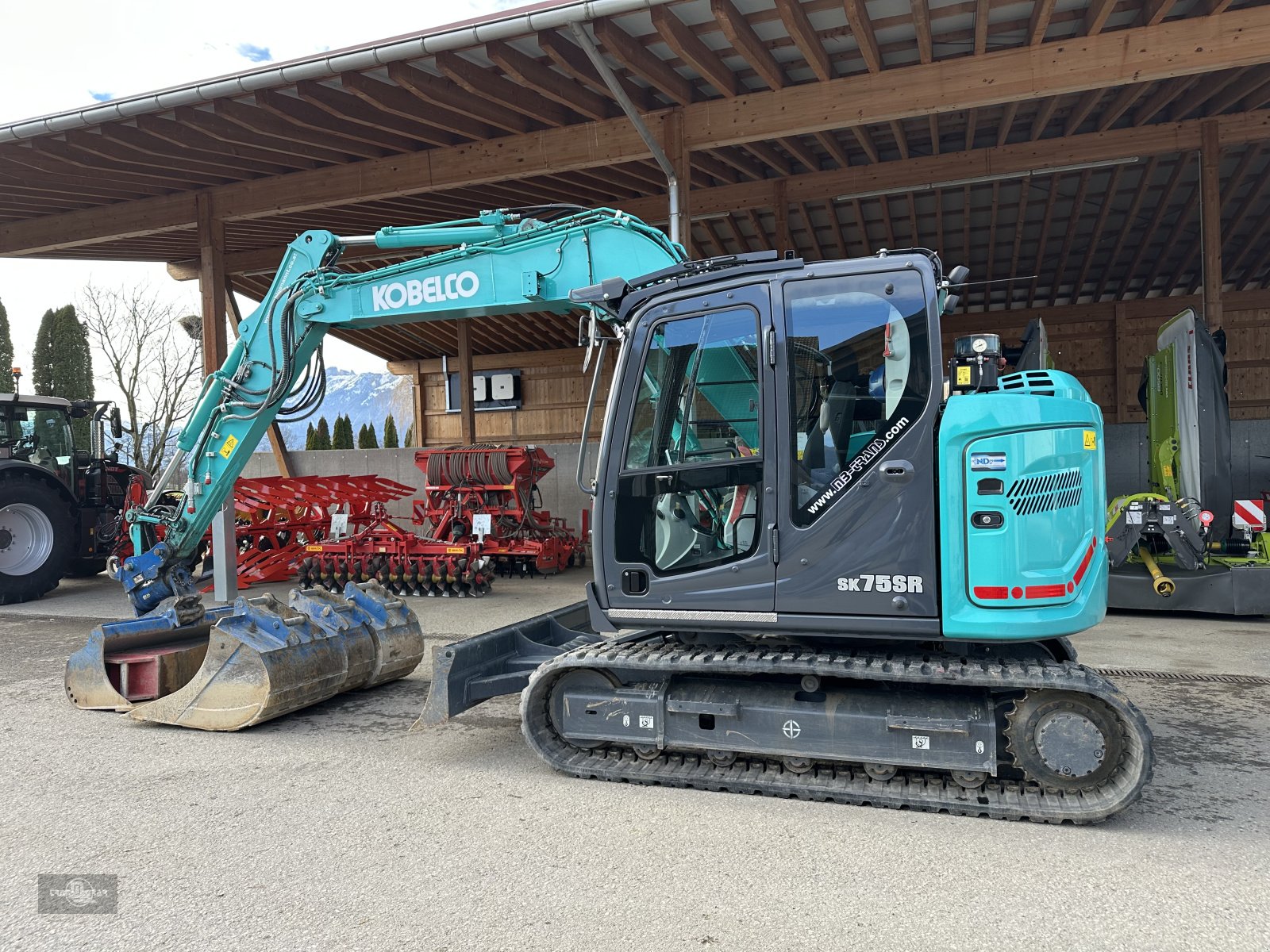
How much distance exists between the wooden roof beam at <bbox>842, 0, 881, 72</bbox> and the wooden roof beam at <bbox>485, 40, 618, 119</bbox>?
8.89 feet

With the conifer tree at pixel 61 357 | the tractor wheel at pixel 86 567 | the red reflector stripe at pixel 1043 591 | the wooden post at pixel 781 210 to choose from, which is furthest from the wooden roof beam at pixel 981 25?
the conifer tree at pixel 61 357

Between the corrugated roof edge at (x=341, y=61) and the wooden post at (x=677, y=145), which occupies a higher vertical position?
the corrugated roof edge at (x=341, y=61)

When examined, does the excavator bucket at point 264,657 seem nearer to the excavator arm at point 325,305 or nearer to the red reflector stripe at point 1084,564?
the excavator arm at point 325,305

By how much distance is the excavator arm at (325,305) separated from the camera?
5.12 meters

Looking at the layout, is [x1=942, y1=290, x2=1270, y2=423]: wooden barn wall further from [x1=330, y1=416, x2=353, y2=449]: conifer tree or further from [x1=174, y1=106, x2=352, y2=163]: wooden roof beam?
[x1=330, y1=416, x2=353, y2=449]: conifer tree

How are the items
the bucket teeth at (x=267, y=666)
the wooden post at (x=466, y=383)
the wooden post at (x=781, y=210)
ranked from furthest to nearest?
1. the wooden post at (x=466, y=383)
2. the wooden post at (x=781, y=210)
3. the bucket teeth at (x=267, y=666)

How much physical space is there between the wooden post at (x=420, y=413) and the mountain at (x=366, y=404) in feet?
1.70

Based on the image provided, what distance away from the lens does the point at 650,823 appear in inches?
149

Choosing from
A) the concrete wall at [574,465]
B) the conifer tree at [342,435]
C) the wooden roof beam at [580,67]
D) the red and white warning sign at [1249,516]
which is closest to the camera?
the wooden roof beam at [580,67]

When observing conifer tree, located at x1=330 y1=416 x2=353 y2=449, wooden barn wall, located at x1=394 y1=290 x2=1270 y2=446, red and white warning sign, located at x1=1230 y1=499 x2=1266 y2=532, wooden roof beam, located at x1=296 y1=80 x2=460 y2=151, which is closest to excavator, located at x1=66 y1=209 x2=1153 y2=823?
wooden roof beam, located at x1=296 y1=80 x2=460 y2=151

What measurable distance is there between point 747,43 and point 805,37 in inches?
20.6

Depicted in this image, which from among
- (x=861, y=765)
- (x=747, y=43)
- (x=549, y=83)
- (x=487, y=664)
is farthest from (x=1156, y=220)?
(x=487, y=664)

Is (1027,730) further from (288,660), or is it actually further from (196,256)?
(196,256)
